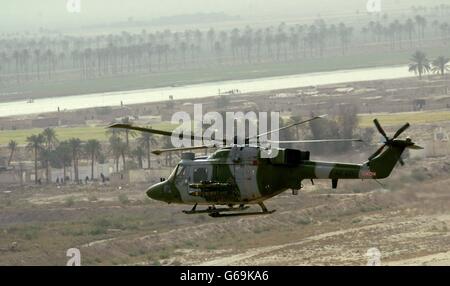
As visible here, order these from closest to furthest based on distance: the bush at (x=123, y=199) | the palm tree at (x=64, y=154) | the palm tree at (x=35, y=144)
Result: 1. the bush at (x=123, y=199)
2. the palm tree at (x=64, y=154)
3. the palm tree at (x=35, y=144)

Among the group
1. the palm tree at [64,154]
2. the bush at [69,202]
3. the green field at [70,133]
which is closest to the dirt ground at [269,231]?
the bush at [69,202]

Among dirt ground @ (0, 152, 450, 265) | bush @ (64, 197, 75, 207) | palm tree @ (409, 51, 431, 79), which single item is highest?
palm tree @ (409, 51, 431, 79)

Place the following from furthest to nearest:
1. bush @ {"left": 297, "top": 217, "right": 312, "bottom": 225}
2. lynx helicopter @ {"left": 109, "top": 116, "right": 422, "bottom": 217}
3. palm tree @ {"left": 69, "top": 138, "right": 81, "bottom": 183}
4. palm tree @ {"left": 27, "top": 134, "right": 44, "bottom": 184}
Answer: palm tree @ {"left": 27, "top": 134, "right": 44, "bottom": 184}
palm tree @ {"left": 69, "top": 138, "right": 81, "bottom": 183}
bush @ {"left": 297, "top": 217, "right": 312, "bottom": 225}
lynx helicopter @ {"left": 109, "top": 116, "right": 422, "bottom": 217}

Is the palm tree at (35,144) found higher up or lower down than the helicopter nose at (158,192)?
lower down

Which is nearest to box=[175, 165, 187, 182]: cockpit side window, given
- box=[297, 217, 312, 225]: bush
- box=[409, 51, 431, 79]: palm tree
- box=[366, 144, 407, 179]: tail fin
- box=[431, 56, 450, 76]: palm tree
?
box=[366, 144, 407, 179]: tail fin

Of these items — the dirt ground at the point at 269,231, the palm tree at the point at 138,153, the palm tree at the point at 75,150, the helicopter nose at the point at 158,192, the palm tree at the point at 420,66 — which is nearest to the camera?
the helicopter nose at the point at 158,192

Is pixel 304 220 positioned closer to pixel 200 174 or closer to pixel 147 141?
pixel 200 174

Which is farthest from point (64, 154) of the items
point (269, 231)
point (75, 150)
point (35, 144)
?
point (269, 231)

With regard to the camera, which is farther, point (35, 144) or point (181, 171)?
point (35, 144)

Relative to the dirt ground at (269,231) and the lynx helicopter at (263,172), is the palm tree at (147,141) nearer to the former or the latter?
the dirt ground at (269,231)

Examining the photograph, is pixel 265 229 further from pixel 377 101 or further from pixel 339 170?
pixel 377 101

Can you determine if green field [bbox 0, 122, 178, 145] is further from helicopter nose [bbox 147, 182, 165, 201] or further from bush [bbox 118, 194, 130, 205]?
helicopter nose [bbox 147, 182, 165, 201]
